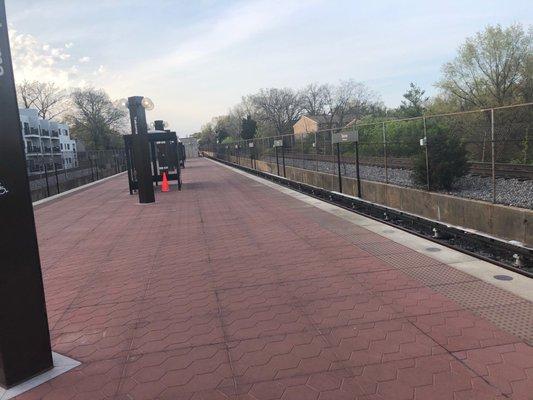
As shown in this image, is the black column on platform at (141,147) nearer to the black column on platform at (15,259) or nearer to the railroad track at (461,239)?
the railroad track at (461,239)

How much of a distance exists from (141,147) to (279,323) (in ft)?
39.3

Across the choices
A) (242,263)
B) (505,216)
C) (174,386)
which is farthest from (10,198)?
(505,216)

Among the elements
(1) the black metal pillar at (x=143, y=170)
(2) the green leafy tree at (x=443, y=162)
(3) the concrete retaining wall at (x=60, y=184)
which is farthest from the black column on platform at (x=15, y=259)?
(3) the concrete retaining wall at (x=60, y=184)

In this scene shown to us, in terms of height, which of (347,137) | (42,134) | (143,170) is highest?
(42,134)

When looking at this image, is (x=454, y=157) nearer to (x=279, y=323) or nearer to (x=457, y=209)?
(x=457, y=209)

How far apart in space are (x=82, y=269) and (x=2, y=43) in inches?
178

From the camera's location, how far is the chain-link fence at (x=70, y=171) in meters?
20.6

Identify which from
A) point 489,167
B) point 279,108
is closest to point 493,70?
point 489,167

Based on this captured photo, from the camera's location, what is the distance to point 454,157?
12555mm

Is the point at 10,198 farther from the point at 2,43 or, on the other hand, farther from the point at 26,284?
the point at 2,43

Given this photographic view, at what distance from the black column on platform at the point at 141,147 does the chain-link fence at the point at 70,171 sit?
15.8 ft

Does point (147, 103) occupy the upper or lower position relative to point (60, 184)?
upper

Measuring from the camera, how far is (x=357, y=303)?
17.0ft

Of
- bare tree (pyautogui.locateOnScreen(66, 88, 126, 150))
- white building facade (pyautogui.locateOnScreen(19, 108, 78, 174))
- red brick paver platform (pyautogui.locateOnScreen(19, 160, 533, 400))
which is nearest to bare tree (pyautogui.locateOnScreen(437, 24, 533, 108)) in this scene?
red brick paver platform (pyautogui.locateOnScreen(19, 160, 533, 400))
